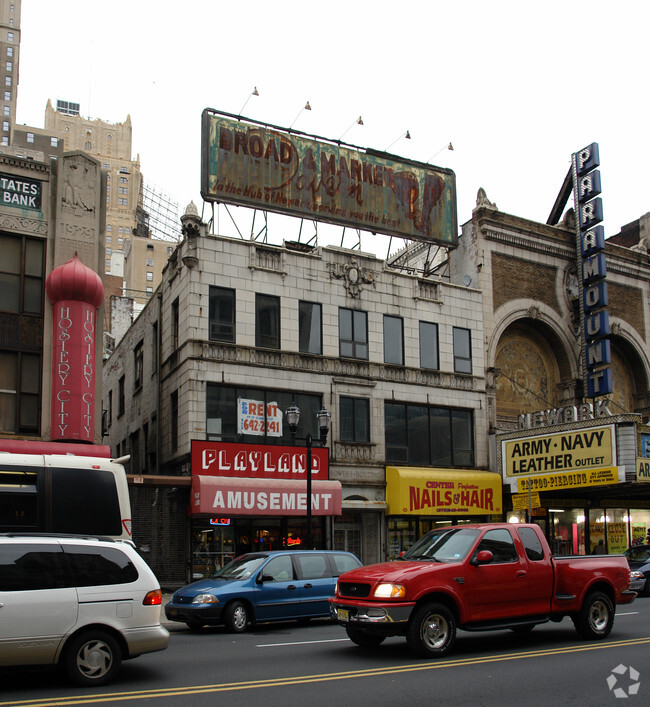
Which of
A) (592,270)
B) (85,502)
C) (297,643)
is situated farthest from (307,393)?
(297,643)

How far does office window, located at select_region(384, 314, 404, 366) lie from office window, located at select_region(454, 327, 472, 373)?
2.73 meters

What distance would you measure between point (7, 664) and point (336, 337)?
21589 millimetres

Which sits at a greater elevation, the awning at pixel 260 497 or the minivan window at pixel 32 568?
the awning at pixel 260 497

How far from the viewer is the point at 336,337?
3028 cm

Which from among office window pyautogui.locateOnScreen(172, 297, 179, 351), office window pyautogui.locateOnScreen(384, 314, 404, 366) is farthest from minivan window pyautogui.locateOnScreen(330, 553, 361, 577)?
office window pyautogui.locateOnScreen(384, 314, 404, 366)

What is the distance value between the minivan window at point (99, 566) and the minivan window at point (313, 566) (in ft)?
23.3


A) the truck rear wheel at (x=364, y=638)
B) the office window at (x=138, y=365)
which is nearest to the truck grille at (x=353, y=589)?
the truck rear wheel at (x=364, y=638)

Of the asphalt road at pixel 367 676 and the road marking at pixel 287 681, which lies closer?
the road marking at pixel 287 681

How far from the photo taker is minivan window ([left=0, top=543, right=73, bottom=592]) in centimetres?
981

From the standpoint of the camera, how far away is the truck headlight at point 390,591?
A: 37.9ft

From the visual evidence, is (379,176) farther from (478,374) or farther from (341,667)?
(341,667)

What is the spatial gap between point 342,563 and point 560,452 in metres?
15.5

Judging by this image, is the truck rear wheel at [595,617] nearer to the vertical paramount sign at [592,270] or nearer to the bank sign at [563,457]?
the bank sign at [563,457]

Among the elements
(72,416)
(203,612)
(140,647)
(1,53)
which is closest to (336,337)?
(72,416)
